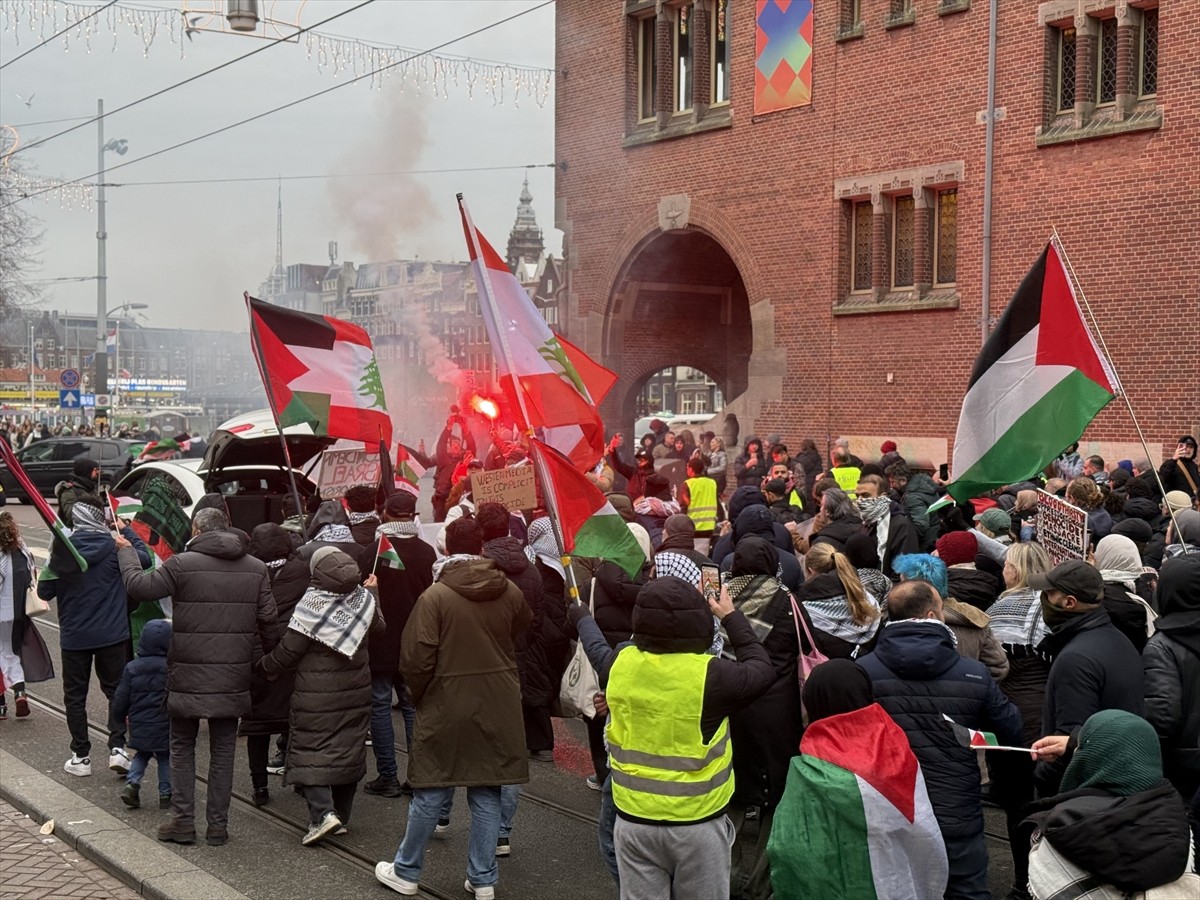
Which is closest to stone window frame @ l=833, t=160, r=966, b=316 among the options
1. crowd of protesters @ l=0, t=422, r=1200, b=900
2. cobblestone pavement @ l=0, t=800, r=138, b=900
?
crowd of protesters @ l=0, t=422, r=1200, b=900

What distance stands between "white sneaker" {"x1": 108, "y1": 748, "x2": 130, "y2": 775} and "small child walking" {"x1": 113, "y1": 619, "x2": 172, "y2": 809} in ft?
1.17

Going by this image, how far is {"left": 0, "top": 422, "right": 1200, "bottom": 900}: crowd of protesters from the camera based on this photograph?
463 centimetres

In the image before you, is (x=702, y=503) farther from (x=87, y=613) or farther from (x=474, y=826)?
(x=474, y=826)

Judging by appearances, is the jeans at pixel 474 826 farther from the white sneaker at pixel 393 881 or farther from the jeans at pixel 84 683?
the jeans at pixel 84 683

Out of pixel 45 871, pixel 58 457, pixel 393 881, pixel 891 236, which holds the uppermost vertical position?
pixel 891 236

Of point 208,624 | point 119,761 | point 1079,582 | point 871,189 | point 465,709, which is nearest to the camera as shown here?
point 1079,582

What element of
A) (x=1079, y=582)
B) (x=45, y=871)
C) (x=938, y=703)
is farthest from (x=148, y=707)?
(x=1079, y=582)

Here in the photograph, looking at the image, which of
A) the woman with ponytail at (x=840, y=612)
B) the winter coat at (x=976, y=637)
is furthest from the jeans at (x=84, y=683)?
the winter coat at (x=976, y=637)

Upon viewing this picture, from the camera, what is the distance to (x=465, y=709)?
21.2 ft

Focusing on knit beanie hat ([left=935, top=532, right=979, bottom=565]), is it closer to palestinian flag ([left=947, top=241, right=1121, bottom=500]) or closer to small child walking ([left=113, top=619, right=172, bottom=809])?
palestinian flag ([left=947, top=241, right=1121, bottom=500])

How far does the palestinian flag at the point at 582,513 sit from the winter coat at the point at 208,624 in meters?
1.79

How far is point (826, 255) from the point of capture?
21562mm

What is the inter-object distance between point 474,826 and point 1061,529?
412 centimetres

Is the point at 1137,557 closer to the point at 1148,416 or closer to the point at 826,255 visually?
the point at 1148,416
